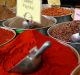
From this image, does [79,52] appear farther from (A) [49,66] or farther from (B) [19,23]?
(B) [19,23]

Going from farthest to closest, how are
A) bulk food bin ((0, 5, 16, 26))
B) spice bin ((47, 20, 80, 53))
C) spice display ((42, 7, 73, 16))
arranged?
1. spice display ((42, 7, 73, 16))
2. bulk food bin ((0, 5, 16, 26))
3. spice bin ((47, 20, 80, 53))

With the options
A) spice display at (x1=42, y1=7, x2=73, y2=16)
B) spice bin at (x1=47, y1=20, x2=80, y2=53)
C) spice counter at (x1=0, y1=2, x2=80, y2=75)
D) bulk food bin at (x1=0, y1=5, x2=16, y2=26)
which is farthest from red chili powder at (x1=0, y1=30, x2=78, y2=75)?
spice display at (x1=42, y1=7, x2=73, y2=16)

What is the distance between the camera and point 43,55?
74cm

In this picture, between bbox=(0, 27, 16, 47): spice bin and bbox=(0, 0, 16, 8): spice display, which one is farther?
bbox=(0, 0, 16, 8): spice display

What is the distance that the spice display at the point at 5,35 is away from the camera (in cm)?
86

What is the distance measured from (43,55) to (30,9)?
0.24 m

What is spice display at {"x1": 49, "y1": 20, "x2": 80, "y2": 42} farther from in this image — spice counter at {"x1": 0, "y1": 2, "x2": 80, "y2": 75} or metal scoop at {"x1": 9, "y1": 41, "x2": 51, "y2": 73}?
metal scoop at {"x1": 9, "y1": 41, "x2": 51, "y2": 73}

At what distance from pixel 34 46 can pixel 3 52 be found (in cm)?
10

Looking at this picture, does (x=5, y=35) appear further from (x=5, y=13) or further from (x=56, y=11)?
(x=56, y=11)

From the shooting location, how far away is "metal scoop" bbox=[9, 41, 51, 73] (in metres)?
0.65

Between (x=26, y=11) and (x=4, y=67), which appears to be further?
(x=26, y=11)

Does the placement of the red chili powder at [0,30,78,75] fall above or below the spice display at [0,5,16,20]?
below

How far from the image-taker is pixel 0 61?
0.70 meters

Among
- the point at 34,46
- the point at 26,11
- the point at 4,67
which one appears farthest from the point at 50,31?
the point at 4,67
